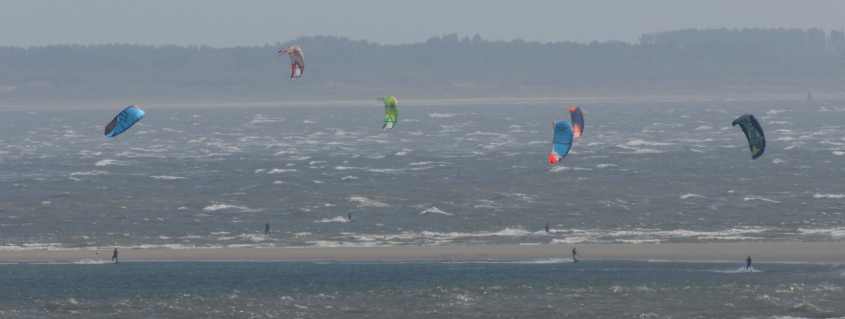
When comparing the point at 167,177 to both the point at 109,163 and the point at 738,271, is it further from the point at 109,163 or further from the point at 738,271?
the point at 738,271

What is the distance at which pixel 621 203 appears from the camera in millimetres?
91312

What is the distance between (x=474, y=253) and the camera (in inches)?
2820

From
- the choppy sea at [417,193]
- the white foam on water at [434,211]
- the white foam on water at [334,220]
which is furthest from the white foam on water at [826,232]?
the white foam on water at [334,220]

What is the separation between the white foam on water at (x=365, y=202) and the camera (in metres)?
Answer: 91.2

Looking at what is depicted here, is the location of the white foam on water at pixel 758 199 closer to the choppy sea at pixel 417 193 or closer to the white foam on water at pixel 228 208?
the choppy sea at pixel 417 193

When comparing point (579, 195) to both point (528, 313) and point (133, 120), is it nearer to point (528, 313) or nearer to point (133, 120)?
point (133, 120)

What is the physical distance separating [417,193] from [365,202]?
615cm

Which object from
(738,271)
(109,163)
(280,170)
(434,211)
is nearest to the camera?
(738,271)

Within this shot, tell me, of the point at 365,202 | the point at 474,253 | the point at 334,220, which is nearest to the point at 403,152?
the point at 365,202

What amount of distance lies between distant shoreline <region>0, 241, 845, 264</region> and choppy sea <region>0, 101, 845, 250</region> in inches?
79.5

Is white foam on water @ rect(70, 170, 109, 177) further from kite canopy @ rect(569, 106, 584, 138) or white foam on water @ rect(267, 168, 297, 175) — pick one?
kite canopy @ rect(569, 106, 584, 138)

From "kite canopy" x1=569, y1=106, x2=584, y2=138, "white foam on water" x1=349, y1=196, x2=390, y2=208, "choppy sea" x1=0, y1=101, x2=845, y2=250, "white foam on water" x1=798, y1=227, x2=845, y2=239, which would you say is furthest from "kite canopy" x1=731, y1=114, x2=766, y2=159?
"white foam on water" x1=349, y1=196, x2=390, y2=208

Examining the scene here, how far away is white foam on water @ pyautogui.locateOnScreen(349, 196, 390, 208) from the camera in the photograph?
299 feet

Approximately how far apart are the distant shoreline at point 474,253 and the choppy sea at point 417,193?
2.02 m
